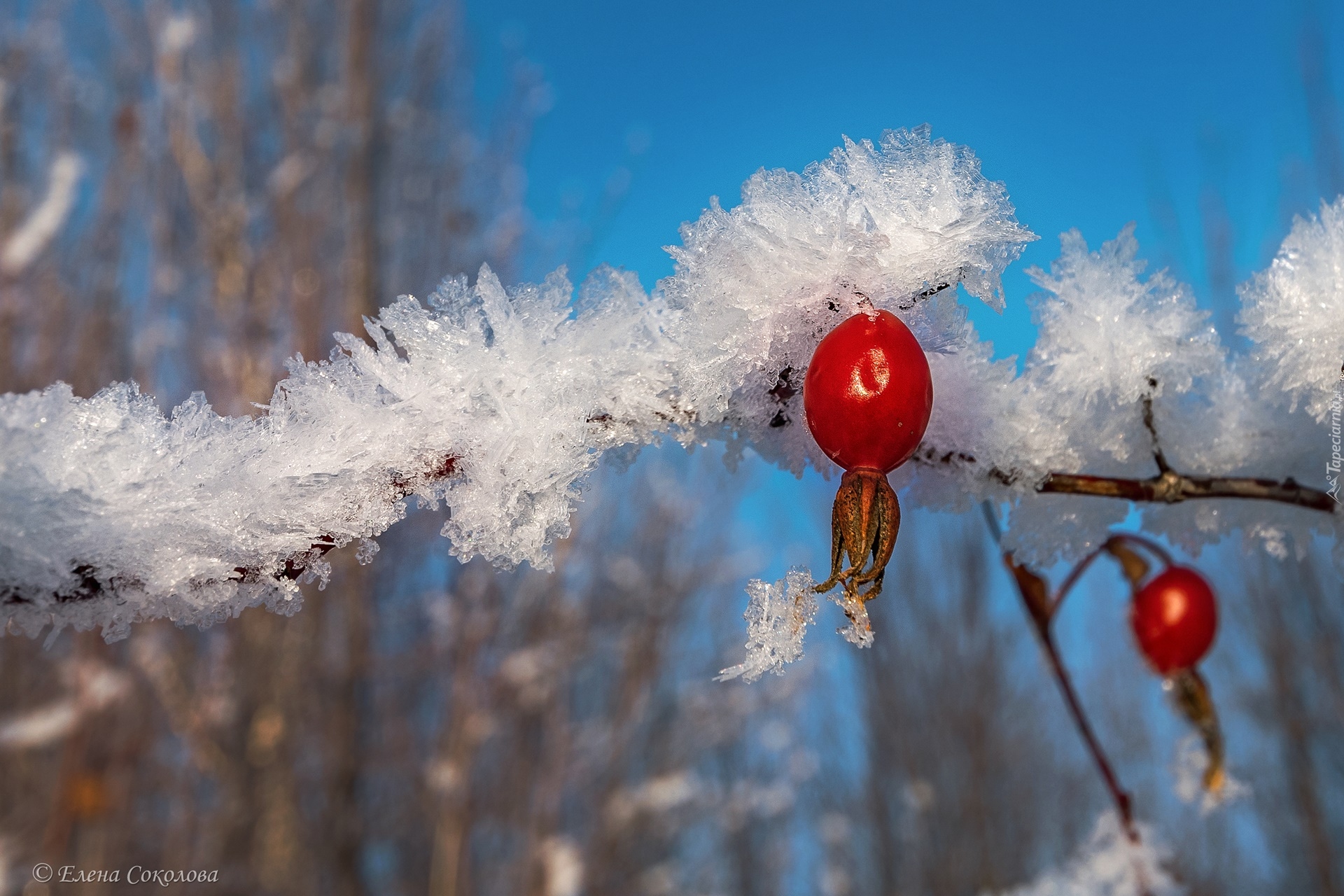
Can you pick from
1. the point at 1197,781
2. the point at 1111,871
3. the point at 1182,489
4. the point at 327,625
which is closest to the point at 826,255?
the point at 1182,489

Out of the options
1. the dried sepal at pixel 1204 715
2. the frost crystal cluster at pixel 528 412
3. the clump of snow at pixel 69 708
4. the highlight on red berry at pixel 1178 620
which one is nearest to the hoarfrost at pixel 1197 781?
the dried sepal at pixel 1204 715

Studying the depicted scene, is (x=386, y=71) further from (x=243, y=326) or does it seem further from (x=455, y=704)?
(x=455, y=704)

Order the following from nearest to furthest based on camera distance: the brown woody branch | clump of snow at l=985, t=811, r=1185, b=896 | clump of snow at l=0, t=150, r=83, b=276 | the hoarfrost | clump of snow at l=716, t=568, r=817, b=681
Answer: clump of snow at l=716, t=568, r=817, b=681 → the brown woody branch → the hoarfrost → clump of snow at l=985, t=811, r=1185, b=896 → clump of snow at l=0, t=150, r=83, b=276

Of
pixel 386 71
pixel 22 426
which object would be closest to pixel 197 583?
pixel 22 426

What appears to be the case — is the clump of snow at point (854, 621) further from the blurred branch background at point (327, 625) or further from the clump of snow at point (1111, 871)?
the blurred branch background at point (327, 625)

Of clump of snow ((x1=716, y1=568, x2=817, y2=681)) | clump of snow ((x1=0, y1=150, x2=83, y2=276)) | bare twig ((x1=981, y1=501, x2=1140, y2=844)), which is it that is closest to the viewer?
clump of snow ((x1=716, y1=568, x2=817, y2=681))

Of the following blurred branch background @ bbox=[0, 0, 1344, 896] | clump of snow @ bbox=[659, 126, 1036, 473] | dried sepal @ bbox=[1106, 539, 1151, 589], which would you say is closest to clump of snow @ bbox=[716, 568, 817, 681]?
clump of snow @ bbox=[659, 126, 1036, 473]

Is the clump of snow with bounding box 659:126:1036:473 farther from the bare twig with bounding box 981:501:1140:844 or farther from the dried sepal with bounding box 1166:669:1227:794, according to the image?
the dried sepal with bounding box 1166:669:1227:794

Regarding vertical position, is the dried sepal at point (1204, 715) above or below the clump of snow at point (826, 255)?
below
